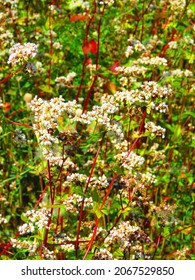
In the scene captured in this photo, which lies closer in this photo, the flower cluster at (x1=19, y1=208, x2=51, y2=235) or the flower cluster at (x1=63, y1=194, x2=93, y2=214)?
the flower cluster at (x1=19, y1=208, x2=51, y2=235)

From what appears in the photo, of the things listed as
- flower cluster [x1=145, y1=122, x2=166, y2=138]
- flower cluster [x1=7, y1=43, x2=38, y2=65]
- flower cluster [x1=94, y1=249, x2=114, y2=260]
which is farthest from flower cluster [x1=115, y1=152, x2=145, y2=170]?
flower cluster [x1=7, y1=43, x2=38, y2=65]

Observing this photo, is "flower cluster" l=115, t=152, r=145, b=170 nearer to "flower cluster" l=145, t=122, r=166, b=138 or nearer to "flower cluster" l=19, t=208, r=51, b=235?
"flower cluster" l=145, t=122, r=166, b=138

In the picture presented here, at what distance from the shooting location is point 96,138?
270 cm

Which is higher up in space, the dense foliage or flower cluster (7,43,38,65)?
flower cluster (7,43,38,65)

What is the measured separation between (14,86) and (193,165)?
1506 millimetres

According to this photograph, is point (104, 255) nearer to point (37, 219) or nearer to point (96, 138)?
point (37, 219)

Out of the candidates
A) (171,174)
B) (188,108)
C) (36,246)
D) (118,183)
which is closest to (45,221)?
(36,246)

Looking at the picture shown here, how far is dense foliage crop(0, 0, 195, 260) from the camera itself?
255cm

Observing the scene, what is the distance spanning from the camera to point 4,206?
3570 millimetres

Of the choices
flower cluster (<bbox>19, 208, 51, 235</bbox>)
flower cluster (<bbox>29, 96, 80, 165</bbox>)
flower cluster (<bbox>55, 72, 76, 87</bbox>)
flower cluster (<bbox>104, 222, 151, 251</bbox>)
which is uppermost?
flower cluster (<bbox>29, 96, 80, 165</bbox>)

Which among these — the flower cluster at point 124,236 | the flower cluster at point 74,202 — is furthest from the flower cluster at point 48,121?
the flower cluster at point 124,236

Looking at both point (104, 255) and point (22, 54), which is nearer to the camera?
point (104, 255)

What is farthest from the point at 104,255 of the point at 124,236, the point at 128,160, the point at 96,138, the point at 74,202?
the point at 96,138
